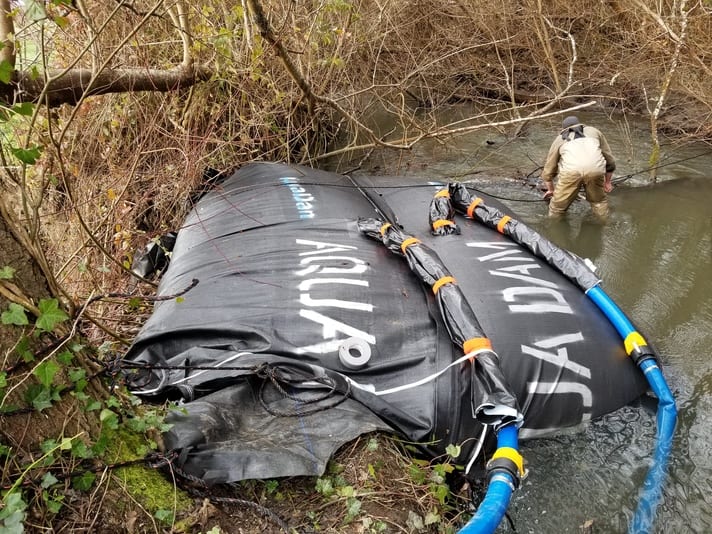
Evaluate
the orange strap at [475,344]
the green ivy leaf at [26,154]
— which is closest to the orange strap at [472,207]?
the orange strap at [475,344]

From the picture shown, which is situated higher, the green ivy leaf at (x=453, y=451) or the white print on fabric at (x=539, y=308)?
the white print on fabric at (x=539, y=308)

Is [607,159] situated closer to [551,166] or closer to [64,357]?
[551,166]

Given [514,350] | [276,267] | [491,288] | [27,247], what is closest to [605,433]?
[514,350]

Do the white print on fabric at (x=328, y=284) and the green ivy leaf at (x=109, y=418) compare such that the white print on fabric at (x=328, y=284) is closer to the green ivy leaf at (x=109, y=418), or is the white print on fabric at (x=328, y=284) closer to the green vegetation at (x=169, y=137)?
the green vegetation at (x=169, y=137)

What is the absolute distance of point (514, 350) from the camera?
243 centimetres

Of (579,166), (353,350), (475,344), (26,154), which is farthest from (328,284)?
(579,166)

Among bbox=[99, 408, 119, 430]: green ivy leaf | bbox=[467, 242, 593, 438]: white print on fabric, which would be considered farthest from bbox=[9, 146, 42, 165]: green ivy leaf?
bbox=[467, 242, 593, 438]: white print on fabric

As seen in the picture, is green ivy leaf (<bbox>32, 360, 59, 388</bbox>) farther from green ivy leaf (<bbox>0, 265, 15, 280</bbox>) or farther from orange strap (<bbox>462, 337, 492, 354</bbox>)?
orange strap (<bbox>462, 337, 492, 354</bbox>)

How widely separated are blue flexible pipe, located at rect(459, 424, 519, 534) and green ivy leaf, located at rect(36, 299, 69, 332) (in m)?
1.34

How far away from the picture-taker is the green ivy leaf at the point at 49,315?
4.48 feet

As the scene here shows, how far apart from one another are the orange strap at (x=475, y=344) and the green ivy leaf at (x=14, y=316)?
1623mm

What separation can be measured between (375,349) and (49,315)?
4.40 feet

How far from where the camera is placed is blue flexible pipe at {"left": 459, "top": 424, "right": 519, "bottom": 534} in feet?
5.51

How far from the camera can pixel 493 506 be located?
1.74 metres
